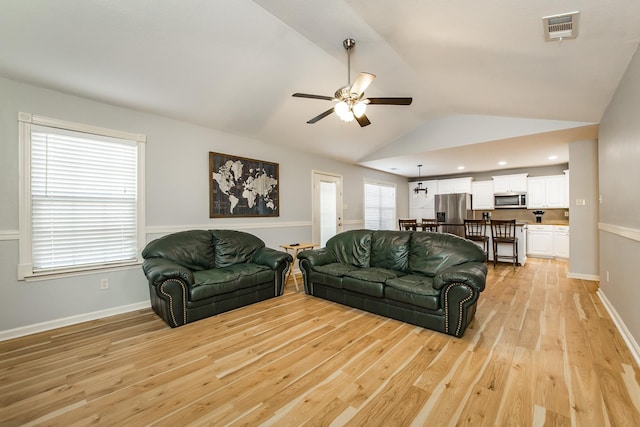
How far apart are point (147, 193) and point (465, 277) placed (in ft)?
12.5

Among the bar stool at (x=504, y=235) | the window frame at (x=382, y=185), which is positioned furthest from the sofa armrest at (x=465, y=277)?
the window frame at (x=382, y=185)

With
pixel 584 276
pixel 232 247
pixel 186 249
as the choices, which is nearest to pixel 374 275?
pixel 232 247

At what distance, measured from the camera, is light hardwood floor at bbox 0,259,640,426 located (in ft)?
5.24

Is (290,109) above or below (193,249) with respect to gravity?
above

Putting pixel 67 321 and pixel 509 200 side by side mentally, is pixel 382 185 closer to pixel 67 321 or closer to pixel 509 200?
pixel 509 200

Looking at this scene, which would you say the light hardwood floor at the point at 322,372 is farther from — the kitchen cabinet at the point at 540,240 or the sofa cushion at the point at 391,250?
the kitchen cabinet at the point at 540,240

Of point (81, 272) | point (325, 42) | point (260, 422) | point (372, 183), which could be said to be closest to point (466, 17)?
point (325, 42)

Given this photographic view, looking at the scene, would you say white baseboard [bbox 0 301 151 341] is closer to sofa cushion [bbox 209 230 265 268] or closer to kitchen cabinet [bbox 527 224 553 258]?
sofa cushion [bbox 209 230 265 268]

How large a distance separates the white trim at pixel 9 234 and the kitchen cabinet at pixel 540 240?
30.3 ft

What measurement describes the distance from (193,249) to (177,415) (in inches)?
86.5

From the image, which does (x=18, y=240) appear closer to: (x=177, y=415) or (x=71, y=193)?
(x=71, y=193)

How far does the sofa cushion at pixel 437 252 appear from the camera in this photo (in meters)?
3.13

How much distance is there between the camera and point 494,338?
2.54 m

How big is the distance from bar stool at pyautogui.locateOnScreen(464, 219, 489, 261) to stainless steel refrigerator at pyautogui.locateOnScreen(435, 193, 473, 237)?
3.34 feet
